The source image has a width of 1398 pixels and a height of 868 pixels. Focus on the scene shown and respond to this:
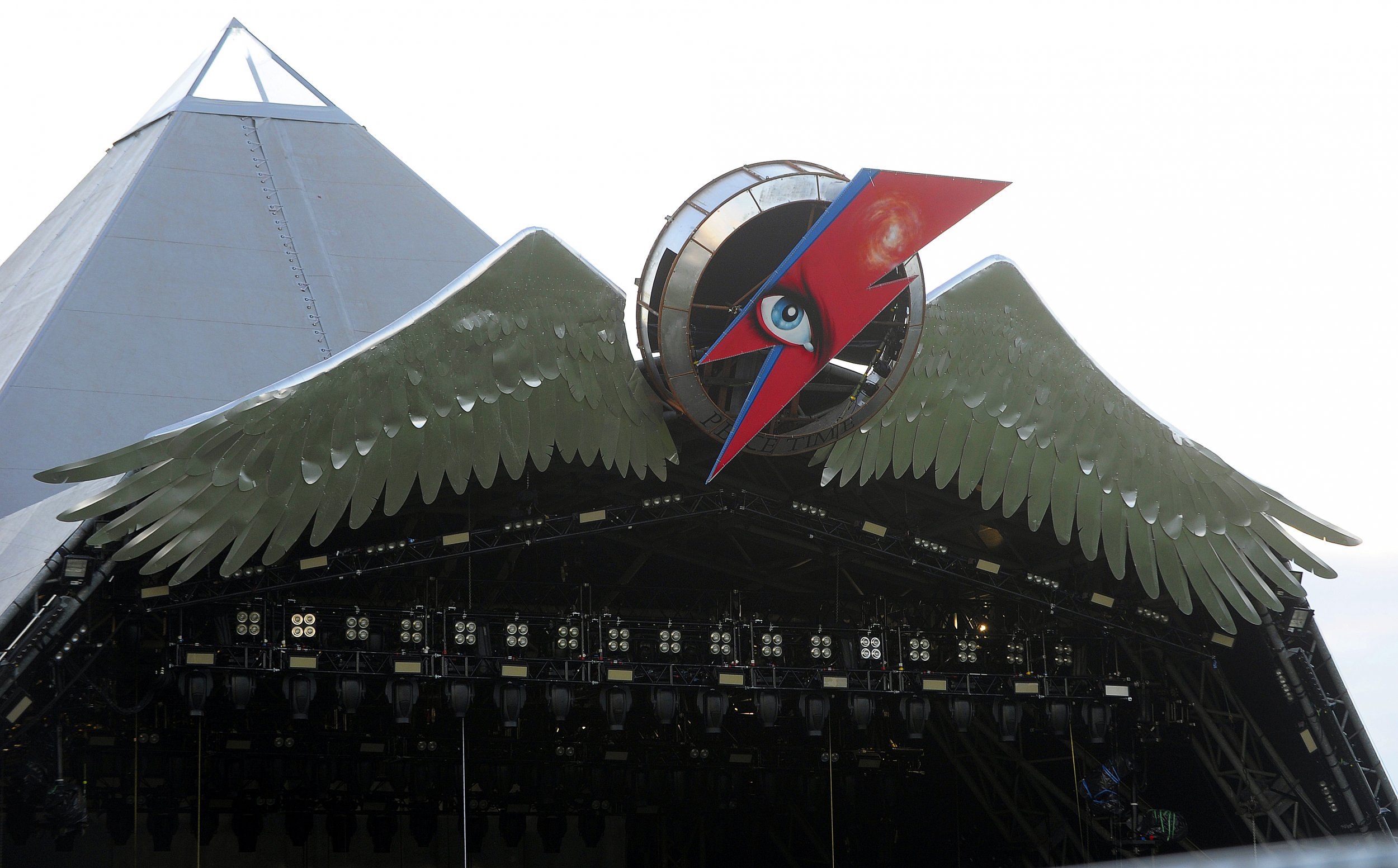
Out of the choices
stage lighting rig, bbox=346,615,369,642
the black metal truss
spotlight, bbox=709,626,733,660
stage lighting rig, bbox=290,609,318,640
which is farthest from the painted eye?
stage lighting rig, bbox=290,609,318,640

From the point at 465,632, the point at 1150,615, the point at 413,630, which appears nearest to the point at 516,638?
the point at 465,632

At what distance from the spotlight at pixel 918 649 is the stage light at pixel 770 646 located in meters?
1.65

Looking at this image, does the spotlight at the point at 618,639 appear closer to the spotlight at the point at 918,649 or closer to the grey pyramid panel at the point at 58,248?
the spotlight at the point at 918,649

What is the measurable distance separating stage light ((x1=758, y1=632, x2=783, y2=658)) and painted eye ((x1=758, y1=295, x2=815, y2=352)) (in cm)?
427

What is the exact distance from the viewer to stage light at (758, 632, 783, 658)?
54.7ft

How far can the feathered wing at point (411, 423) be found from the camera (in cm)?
1323

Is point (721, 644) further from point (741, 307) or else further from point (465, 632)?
point (741, 307)

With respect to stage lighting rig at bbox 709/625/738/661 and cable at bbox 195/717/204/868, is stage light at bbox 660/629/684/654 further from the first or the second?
cable at bbox 195/717/204/868

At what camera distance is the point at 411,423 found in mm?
13891

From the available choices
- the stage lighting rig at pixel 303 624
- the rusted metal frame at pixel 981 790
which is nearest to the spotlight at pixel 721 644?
the stage lighting rig at pixel 303 624

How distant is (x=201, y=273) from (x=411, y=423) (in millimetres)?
8467

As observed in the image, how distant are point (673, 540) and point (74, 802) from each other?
719 centimetres

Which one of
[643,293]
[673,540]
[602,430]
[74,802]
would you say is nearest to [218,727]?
[74,802]

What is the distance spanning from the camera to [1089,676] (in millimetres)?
17359
